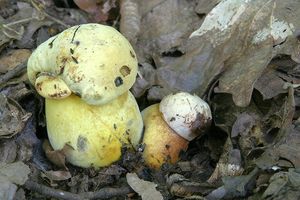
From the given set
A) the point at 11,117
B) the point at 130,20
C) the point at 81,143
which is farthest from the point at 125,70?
the point at 130,20

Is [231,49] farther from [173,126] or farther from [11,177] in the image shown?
[11,177]

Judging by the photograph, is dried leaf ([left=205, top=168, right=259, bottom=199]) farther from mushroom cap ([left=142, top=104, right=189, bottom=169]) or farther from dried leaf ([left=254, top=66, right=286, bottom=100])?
dried leaf ([left=254, top=66, right=286, bottom=100])

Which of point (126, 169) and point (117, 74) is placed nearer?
point (117, 74)

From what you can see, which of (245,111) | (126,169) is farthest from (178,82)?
(126,169)

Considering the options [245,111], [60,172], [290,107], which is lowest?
[60,172]

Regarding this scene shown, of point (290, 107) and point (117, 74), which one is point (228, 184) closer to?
point (290, 107)

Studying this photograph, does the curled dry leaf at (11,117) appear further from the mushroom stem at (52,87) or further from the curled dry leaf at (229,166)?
the curled dry leaf at (229,166)

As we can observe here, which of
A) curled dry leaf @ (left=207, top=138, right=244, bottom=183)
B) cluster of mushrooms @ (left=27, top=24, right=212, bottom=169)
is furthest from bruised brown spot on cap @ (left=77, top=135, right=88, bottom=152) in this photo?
curled dry leaf @ (left=207, top=138, right=244, bottom=183)
